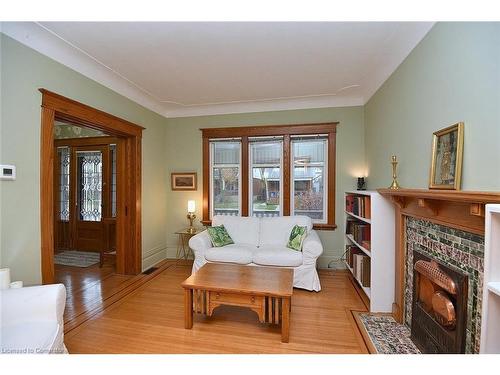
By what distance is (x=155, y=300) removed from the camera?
262 cm

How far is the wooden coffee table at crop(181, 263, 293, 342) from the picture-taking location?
1.91m

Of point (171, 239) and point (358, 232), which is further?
point (171, 239)

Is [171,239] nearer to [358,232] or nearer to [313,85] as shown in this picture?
[358,232]

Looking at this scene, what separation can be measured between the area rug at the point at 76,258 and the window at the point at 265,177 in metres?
3.04

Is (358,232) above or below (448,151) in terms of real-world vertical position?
below

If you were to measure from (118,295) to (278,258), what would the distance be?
78.9 inches

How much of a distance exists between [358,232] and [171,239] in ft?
10.3

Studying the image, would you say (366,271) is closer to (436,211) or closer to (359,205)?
(359,205)

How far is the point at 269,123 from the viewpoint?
3.84 metres

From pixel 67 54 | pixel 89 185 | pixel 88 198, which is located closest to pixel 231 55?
pixel 67 54

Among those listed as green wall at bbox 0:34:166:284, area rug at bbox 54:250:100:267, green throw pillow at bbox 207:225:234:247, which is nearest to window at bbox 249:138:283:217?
green throw pillow at bbox 207:225:234:247
